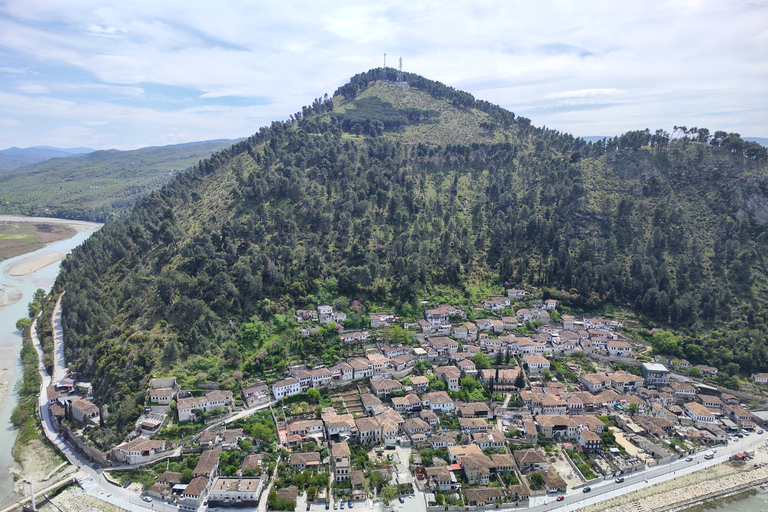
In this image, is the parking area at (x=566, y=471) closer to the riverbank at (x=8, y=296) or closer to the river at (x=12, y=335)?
the river at (x=12, y=335)

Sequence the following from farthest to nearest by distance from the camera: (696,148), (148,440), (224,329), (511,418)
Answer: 1. (696,148)
2. (224,329)
3. (511,418)
4. (148,440)

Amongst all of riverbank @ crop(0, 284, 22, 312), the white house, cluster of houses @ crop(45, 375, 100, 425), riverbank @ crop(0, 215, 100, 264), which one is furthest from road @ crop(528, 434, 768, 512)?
riverbank @ crop(0, 215, 100, 264)

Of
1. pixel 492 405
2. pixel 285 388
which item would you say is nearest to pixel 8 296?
pixel 285 388

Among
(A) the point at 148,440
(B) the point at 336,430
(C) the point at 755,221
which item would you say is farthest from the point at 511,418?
(C) the point at 755,221

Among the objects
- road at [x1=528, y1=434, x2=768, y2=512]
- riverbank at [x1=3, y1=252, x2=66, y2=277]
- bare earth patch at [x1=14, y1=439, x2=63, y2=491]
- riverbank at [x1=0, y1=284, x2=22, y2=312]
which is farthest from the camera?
riverbank at [x1=3, y1=252, x2=66, y2=277]

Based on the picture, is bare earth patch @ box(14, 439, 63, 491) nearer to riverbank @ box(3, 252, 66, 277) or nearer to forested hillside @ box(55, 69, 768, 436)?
forested hillside @ box(55, 69, 768, 436)

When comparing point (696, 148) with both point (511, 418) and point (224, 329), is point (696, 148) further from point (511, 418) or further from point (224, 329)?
point (224, 329)

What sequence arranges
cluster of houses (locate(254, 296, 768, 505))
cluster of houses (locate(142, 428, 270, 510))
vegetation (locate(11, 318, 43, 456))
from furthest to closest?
1. vegetation (locate(11, 318, 43, 456))
2. cluster of houses (locate(254, 296, 768, 505))
3. cluster of houses (locate(142, 428, 270, 510))
